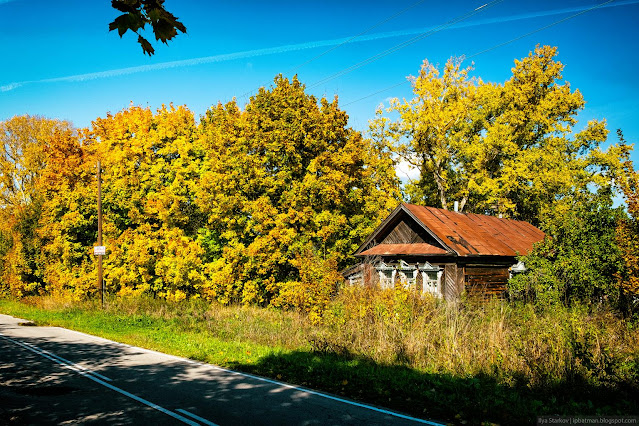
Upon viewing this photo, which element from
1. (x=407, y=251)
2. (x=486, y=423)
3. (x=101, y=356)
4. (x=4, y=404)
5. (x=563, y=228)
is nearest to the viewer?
(x=486, y=423)

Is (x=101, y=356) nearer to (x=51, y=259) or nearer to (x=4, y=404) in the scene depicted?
(x=4, y=404)

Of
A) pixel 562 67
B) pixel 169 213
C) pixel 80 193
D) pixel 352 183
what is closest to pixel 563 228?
pixel 352 183

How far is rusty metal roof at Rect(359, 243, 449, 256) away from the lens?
2006 cm

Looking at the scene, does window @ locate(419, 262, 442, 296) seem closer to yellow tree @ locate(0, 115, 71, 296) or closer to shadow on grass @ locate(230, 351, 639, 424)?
shadow on grass @ locate(230, 351, 639, 424)

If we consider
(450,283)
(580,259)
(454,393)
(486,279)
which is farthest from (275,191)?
(454,393)

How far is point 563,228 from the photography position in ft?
48.9

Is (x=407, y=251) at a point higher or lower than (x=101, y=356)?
higher

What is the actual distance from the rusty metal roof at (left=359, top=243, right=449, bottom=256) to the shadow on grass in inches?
428

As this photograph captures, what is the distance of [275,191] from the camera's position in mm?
25406

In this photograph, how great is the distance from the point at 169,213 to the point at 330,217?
10.3 m

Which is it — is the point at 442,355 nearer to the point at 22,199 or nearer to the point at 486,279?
the point at 486,279

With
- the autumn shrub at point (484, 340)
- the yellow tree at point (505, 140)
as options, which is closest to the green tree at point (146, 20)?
the autumn shrub at point (484, 340)

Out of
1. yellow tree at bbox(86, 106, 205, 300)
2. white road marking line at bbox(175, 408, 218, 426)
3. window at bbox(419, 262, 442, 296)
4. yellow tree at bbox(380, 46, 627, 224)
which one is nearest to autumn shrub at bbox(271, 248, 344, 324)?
window at bbox(419, 262, 442, 296)

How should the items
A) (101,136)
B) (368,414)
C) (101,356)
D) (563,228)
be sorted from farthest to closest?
(101,136) < (563,228) < (101,356) < (368,414)
